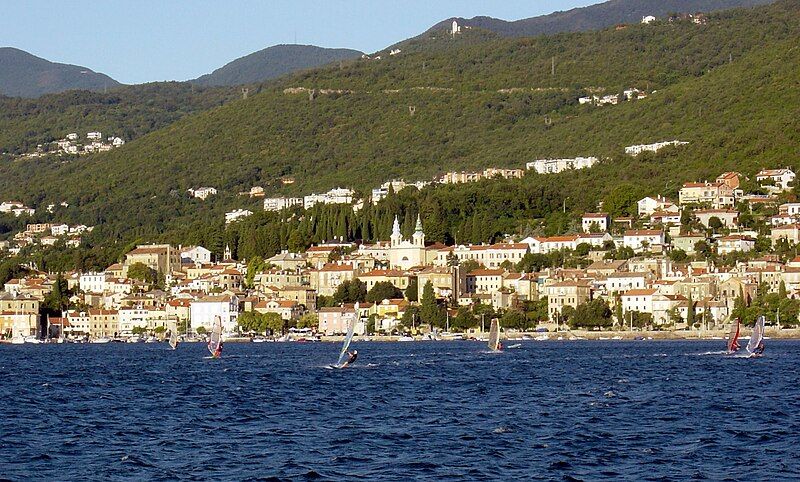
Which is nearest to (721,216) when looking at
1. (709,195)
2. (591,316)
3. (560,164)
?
(709,195)

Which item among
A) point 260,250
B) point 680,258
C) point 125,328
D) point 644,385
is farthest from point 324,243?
point 644,385

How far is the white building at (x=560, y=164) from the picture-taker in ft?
554

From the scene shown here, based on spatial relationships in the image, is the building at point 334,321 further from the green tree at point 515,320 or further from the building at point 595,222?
the building at point 595,222

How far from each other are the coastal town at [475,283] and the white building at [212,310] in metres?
0.11

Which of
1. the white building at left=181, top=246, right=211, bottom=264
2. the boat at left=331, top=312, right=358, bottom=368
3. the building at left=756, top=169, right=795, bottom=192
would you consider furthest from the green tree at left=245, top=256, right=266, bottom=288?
the boat at left=331, top=312, right=358, bottom=368

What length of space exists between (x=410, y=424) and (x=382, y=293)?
91.4 meters

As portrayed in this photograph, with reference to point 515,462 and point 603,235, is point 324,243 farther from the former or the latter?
point 515,462

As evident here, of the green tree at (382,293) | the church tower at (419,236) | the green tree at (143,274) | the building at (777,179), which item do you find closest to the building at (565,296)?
the green tree at (382,293)

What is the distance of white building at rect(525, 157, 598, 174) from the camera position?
554 ft

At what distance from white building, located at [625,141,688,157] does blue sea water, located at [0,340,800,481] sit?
4213 inches

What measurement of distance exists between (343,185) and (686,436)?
159384mm

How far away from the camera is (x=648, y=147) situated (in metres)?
169

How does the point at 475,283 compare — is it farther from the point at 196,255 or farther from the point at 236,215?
the point at 236,215

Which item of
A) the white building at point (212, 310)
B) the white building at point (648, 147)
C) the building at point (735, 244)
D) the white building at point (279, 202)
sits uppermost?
the white building at point (648, 147)
